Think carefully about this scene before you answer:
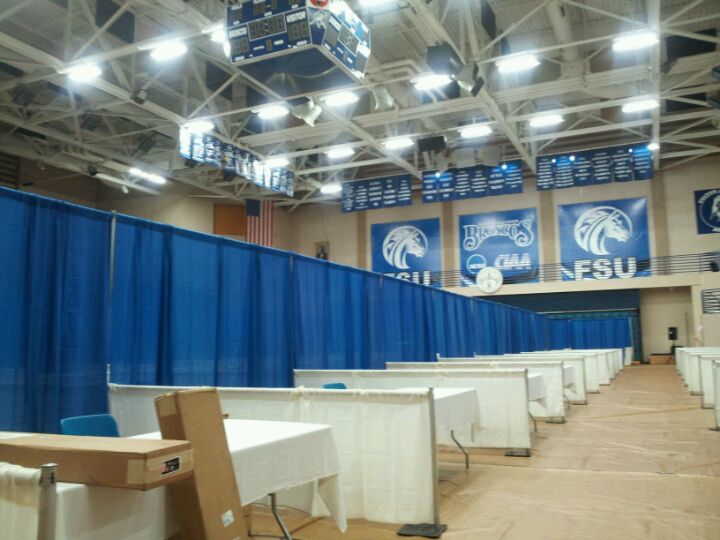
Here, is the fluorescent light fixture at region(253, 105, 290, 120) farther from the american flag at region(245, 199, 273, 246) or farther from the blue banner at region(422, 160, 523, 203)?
the american flag at region(245, 199, 273, 246)

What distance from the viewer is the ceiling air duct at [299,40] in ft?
21.1

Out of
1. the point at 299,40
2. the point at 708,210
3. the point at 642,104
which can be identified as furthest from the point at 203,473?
the point at 708,210

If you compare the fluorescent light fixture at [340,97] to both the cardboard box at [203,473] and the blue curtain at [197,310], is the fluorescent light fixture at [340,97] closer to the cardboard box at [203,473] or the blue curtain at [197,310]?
the blue curtain at [197,310]

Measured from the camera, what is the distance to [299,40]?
6430mm

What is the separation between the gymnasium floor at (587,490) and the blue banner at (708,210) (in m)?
14.5

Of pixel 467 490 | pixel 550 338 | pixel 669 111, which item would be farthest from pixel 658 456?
pixel 550 338

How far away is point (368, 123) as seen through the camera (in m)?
15.1

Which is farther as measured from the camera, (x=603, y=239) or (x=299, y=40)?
(x=603, y=239)

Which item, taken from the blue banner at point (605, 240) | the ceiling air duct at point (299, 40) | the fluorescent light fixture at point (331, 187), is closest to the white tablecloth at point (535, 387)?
the ceiling air duct at point (299, 40)

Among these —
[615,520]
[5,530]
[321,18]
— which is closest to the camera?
[5,530]

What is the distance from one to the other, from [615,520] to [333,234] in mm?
21454

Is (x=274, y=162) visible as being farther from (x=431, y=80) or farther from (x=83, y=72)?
(x=83, y=72)

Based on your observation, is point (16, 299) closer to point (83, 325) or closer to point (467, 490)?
point (83, 325)

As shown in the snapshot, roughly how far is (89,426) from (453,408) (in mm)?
2593
